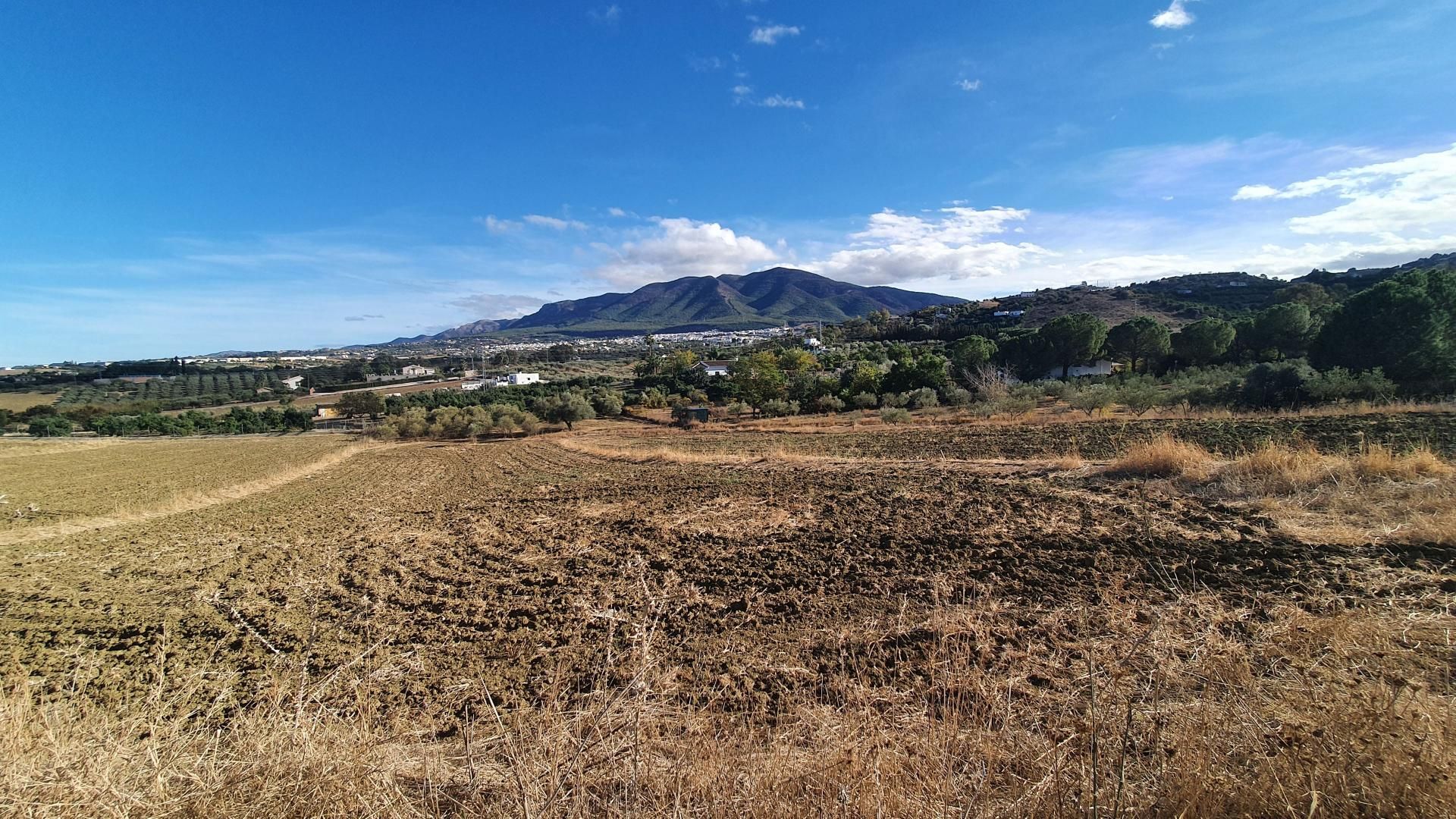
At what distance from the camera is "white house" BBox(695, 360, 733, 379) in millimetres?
63366

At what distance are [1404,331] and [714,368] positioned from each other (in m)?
62.8

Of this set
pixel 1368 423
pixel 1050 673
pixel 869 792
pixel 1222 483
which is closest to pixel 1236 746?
pixel 869 792

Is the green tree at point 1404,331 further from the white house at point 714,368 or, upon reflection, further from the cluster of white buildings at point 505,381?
the cluster of white buildings at point 505,381

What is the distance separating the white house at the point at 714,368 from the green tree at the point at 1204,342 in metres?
42.9

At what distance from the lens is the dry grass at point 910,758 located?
174 centimetres

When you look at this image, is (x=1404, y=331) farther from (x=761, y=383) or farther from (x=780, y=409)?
(x=761, y=383)

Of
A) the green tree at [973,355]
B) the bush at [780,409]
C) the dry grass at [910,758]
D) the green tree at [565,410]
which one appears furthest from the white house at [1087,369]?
the dry grass at [910,758]

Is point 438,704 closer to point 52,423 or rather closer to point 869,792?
point 869,792

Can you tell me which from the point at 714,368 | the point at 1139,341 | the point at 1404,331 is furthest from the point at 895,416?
the point at 714,368

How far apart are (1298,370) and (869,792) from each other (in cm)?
2795

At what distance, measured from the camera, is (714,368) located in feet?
→ 249

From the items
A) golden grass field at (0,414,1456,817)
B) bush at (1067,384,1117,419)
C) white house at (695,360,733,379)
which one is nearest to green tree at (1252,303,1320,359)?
bush at (1067,384,1117,419)

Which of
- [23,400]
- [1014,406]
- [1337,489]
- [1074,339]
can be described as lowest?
[1014,406]

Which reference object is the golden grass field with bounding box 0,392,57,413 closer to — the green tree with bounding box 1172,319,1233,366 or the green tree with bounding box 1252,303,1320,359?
the green tree with bounding box 1172,319,1233,366
